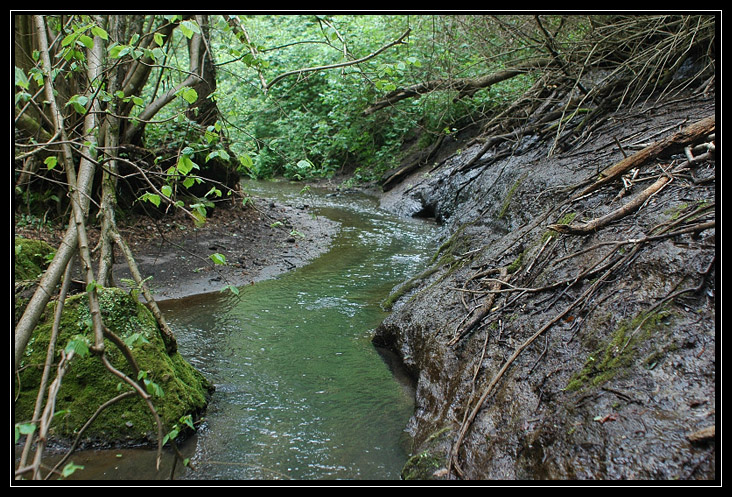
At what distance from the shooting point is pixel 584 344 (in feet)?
10.2

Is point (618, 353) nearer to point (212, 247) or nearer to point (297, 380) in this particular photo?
point (297, 380)

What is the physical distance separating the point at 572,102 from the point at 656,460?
25.1 ft

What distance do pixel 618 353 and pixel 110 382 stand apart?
347cm

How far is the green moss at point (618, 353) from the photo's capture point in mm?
2727

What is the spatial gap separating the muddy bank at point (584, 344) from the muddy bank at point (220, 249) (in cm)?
269

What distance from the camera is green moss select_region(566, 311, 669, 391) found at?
2727mm

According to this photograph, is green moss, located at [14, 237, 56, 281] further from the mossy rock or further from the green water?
the green water

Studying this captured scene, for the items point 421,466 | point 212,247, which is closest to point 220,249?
point 212,247

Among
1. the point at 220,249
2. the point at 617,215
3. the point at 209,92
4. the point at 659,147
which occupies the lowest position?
the point at 220,249

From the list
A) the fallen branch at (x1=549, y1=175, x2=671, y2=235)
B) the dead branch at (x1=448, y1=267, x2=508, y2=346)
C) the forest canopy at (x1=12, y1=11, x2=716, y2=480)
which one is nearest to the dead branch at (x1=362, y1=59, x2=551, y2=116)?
the forest canopy at (x1=12, y1=11, x2=716, y2=480)

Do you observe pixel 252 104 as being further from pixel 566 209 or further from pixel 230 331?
pixel 566 209

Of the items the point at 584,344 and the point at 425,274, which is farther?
the point at 425,274

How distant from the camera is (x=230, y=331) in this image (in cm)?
554
